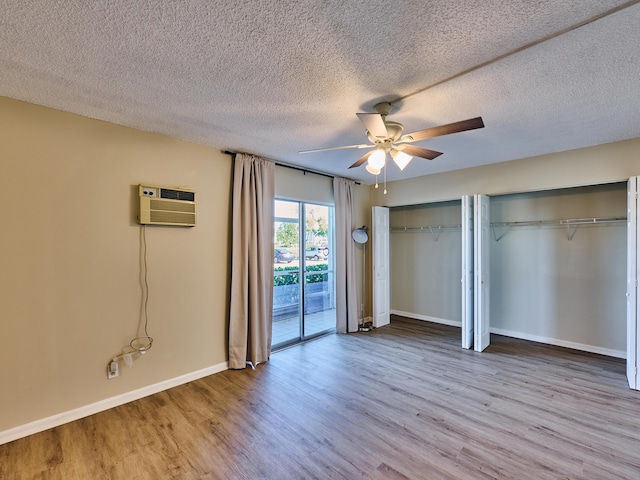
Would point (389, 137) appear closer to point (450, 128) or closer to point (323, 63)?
point (450, 128)

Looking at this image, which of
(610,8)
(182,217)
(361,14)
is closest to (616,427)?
(610,8)

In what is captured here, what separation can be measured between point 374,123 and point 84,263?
2682 millimetres

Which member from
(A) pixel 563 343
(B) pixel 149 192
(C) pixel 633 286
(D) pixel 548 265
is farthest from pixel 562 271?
(B) pixel 149 192

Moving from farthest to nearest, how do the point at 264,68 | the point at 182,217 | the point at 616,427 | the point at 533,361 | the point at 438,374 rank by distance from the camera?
the point at 533,361
the point at 438,374
the point at 182,217
the point at 616,427
the point at 264,68

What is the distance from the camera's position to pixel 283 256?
425cm

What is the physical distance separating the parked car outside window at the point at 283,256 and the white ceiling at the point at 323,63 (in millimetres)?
1765

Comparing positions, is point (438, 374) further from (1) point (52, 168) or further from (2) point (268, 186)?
(1) point (52, 168)

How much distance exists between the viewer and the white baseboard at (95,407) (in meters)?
2.26

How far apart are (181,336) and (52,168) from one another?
1912 mm

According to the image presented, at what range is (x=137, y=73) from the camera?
193 centimetres

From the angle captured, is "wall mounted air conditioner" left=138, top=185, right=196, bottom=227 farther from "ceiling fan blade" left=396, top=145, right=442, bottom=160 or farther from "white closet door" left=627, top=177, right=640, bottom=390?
"white closet door" left=627, top=177, right=640, bottom=390

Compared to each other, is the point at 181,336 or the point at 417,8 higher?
the point at 417,8

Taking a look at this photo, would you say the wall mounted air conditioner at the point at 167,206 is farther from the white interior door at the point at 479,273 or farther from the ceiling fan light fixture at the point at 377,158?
the white interior door at the point at 479,273

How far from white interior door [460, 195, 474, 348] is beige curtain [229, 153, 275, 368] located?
266cm
